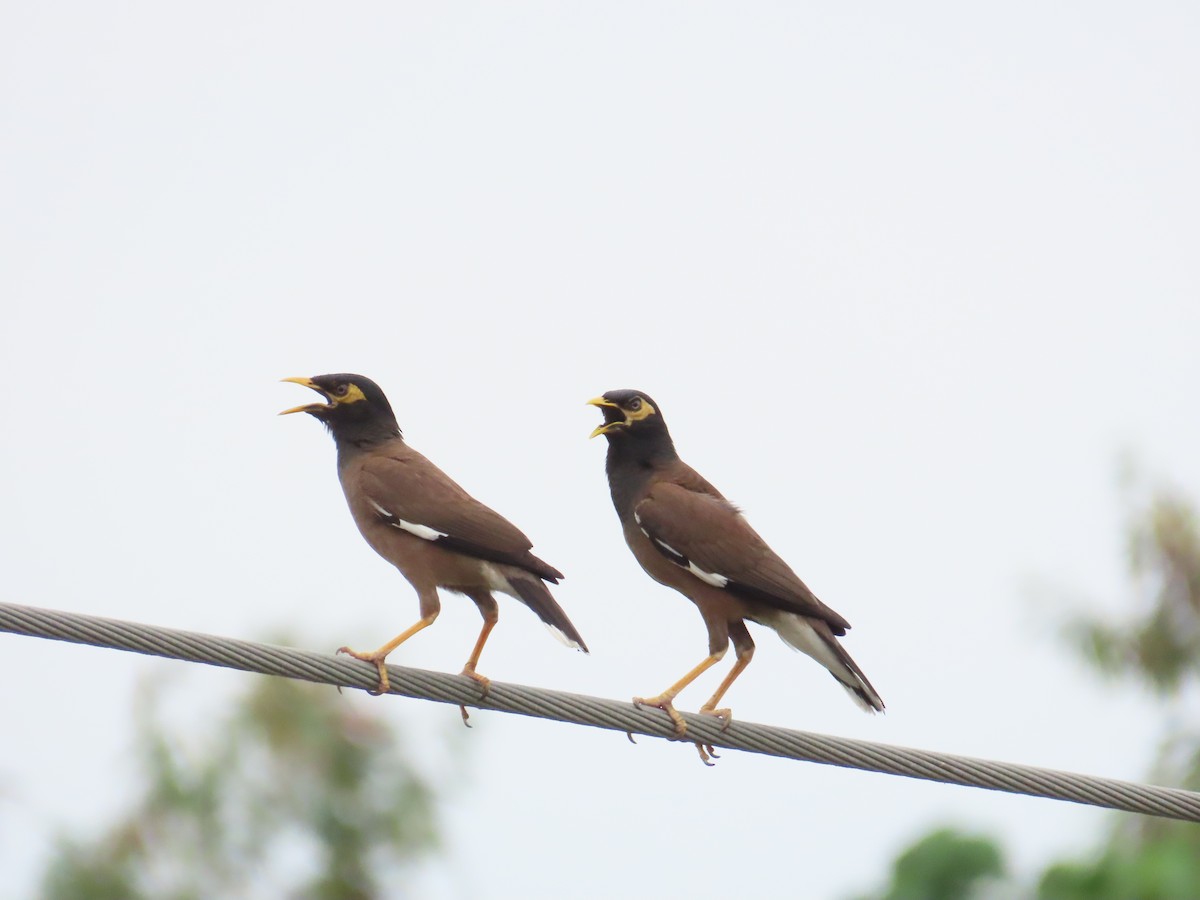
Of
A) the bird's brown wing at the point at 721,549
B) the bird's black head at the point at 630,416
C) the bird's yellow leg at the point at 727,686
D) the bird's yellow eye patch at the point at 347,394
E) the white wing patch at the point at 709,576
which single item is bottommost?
the bird's yellow leg at the point at 727,686

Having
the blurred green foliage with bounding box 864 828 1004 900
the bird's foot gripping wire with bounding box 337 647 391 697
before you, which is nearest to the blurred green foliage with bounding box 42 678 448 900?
the blurred green foliage with bounding box 864 828 1004 900

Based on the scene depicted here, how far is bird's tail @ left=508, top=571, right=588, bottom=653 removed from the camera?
7.29m

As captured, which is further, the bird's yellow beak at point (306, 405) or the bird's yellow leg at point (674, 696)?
the bird's yellow beak at point (306, 405)

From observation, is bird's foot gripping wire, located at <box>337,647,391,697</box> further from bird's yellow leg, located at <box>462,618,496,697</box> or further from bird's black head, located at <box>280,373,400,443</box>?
bird's black head, located at <box>280,373,400,443</box>

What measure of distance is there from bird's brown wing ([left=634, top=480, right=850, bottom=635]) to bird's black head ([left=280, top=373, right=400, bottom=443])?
1373 millimetres

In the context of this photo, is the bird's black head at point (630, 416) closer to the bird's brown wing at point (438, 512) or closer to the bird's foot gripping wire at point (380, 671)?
the bird's brown wing at point (438, 512)

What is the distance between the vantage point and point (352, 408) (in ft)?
28.8

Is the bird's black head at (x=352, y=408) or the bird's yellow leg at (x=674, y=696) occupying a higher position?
the bird's black head at (x=352, y=408)

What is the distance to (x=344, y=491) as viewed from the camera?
28.0ft

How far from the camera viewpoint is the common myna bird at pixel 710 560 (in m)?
7.98

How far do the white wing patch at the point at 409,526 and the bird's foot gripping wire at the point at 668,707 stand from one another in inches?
48.4

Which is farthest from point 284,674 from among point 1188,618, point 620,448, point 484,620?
point 1188,618

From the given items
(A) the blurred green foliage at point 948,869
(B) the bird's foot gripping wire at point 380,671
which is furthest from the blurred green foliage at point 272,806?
(B) the bird's foot gripping wire at point 380,671

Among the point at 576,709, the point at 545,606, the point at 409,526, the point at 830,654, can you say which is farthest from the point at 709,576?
the point at 576,709
